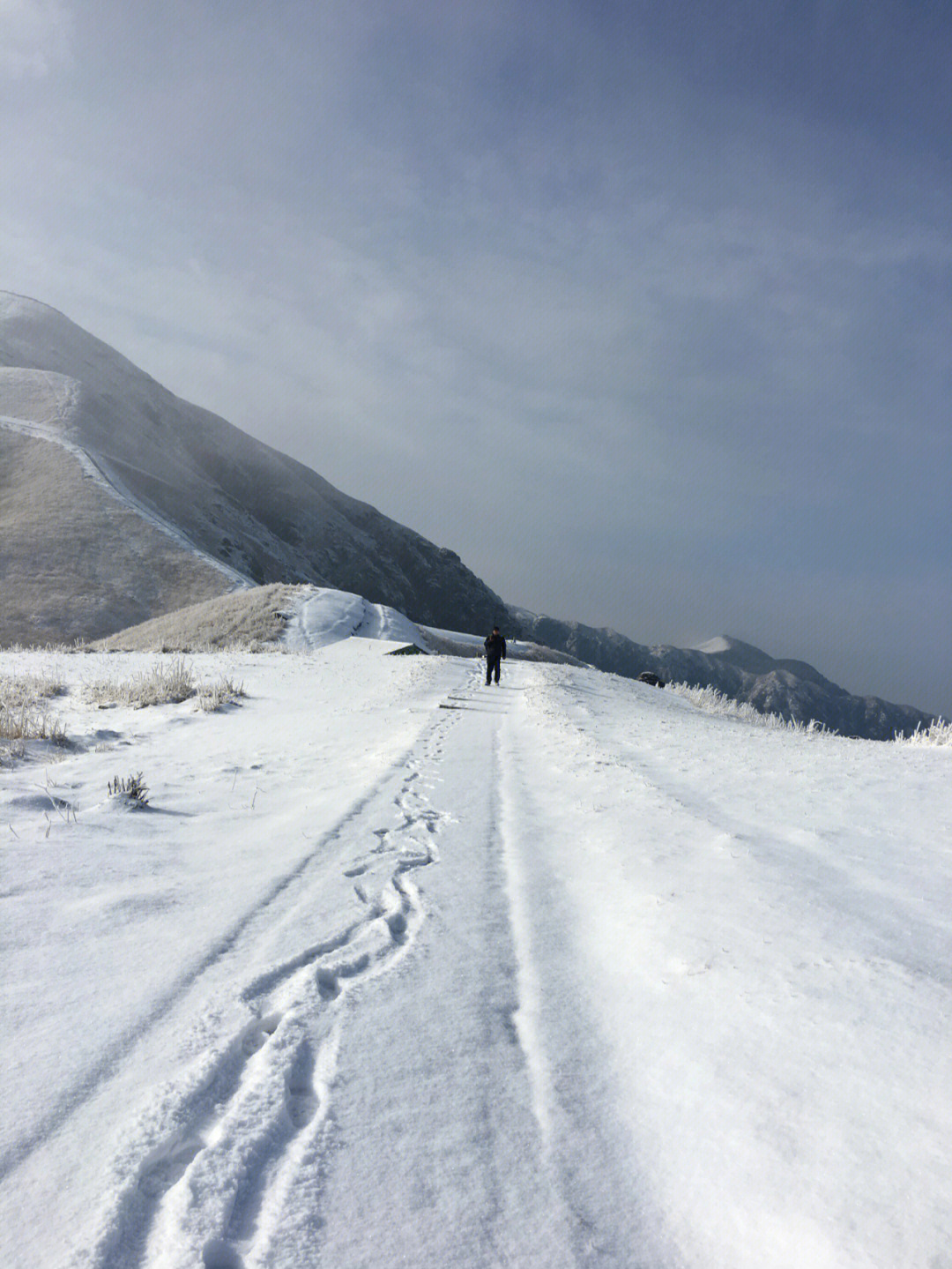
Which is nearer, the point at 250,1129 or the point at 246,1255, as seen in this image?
the point at 246,1255

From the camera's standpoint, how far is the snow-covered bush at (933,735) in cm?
962

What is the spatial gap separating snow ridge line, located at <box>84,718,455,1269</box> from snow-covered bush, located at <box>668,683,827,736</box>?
12.6 metres

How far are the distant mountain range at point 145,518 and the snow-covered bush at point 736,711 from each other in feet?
37.0

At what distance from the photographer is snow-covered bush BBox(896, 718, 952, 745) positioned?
9.62 meters

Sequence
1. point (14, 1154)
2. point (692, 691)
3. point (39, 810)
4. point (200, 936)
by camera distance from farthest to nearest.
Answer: point (692, 691) < point (39, 810) < point (200, 936) < point (14, 1154)

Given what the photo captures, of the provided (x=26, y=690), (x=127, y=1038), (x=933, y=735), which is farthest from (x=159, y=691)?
(x=933, y=735)

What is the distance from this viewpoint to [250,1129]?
1.63 metres

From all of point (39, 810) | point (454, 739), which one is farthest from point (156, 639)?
point (39, 810)

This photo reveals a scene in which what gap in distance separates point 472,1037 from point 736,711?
20.2 m

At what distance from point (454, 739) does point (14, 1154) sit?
7.34m

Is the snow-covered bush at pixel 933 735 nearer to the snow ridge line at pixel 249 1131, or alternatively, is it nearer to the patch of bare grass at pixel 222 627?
the snow ridge line at pixel 249 1131

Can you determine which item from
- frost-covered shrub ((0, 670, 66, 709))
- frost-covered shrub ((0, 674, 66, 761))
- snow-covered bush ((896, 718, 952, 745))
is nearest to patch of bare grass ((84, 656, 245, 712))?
frost-covered shrub ((0, 670, 66, 709))

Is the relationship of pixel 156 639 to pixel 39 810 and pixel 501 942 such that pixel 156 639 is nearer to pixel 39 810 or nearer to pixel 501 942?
pixel 39 810

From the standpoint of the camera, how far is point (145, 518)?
175ft
